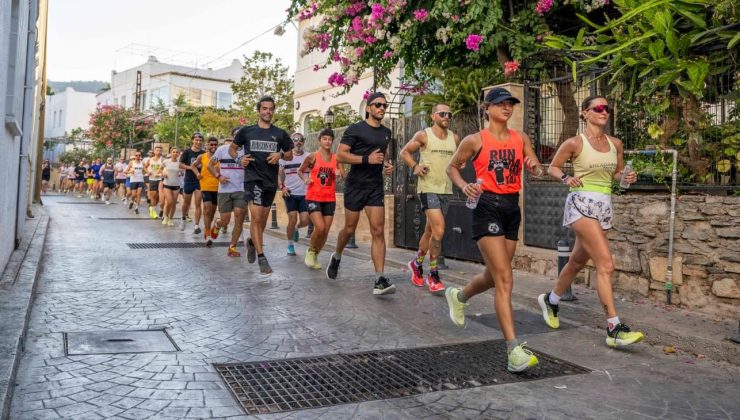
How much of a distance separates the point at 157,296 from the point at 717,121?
6.10 meters

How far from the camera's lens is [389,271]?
8.91 m

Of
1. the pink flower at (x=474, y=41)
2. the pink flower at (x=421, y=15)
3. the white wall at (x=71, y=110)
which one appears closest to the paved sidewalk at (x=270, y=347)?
the pink flower at (x=474, y=41)

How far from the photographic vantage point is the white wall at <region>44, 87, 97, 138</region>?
66.8 m

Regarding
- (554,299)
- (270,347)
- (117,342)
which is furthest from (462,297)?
(117,342)

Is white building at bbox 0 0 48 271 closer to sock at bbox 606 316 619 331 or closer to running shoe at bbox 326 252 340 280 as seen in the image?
running shoe at bbox 326 252 340 280

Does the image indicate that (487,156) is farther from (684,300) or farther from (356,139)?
(684,300)

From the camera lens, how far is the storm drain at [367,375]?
3.67 m

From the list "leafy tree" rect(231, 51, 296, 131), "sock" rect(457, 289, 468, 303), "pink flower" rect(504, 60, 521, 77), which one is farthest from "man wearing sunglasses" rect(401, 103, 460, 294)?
"leafy tree" rect(231, 51, 296, 131)

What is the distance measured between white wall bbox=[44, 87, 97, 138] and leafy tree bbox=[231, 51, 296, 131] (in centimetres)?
4311

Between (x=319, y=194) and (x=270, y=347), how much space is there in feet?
14.0

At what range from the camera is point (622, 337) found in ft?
16.2

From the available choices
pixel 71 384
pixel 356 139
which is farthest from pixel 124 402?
pixel 356 139

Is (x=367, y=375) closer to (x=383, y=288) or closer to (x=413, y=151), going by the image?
(x=383, y=288)

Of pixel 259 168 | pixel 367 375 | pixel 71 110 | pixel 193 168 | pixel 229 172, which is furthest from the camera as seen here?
pixel 71 110
